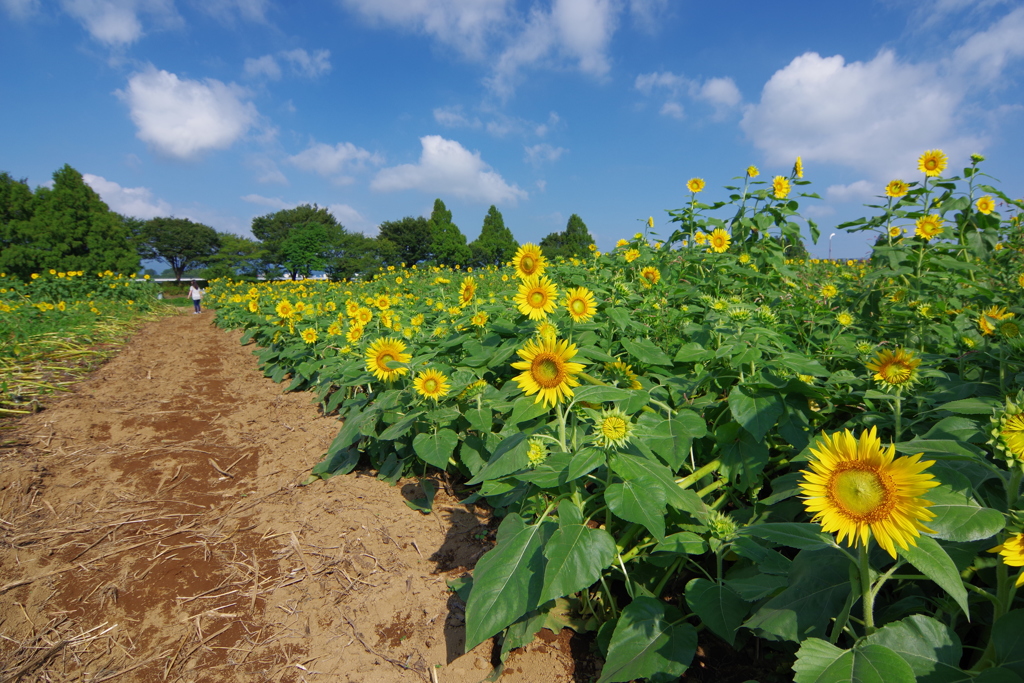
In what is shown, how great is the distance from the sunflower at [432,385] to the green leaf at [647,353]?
43.4 inches

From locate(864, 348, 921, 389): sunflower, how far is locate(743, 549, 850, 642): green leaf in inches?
34.8

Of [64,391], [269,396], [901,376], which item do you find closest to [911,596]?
[901,376]

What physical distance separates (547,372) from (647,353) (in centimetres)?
98

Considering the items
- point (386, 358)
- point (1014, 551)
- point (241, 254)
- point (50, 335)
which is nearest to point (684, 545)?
point (1014, 551)

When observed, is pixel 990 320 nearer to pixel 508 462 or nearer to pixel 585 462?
pixel 585 462

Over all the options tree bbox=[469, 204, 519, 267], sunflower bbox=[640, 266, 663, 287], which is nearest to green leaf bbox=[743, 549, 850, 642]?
sunflower bbox=[640, 266, 663, 287]

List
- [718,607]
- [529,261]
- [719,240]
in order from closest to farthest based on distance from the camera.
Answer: [718,607] < [529,261] < [719,240]

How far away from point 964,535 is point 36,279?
77.8ft

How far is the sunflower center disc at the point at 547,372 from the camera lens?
5.80 feet

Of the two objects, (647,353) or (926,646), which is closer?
(926,646)

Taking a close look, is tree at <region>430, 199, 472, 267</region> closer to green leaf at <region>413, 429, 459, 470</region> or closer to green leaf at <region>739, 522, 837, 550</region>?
green leaf at <region>413, 429, 459, 470</region>

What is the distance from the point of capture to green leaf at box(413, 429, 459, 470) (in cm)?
267

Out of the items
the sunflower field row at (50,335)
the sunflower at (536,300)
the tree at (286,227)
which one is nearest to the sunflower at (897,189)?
the sunflower at (536,300)

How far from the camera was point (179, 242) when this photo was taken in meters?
56.8
